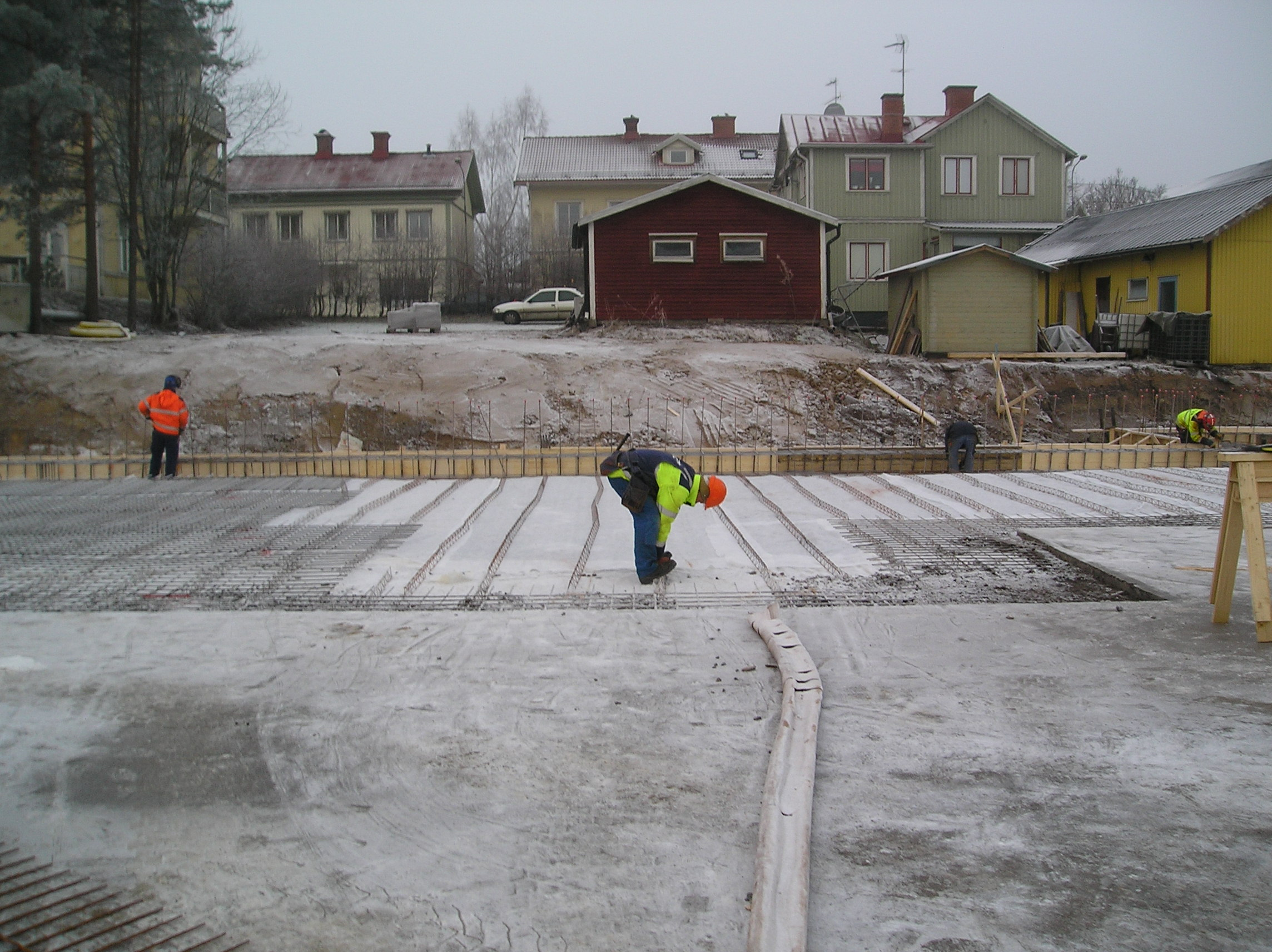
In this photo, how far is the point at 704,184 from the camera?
858 inches

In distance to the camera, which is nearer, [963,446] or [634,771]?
[634,771]

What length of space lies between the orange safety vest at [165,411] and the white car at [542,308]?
16.5 m

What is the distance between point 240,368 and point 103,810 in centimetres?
1260

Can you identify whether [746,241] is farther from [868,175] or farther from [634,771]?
[634,771]

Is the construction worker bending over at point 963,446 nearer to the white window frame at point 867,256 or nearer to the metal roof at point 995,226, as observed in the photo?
the white window frame at point 867,256

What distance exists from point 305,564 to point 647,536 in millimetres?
2443

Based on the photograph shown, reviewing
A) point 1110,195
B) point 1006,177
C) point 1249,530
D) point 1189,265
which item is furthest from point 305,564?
point 1110,195

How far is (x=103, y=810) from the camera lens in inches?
139

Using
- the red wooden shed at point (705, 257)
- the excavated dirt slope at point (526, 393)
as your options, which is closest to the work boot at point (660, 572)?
the excavated dirt slope at point (526, 393)

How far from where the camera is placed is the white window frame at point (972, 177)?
2800cm

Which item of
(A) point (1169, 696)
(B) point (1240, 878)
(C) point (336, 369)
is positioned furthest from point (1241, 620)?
(C) point (336, 369)

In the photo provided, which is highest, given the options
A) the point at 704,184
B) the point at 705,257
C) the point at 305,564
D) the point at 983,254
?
the point at 704,184

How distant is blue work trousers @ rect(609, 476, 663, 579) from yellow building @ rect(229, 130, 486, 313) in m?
26.4

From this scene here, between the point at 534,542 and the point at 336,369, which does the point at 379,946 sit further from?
the point at 336,369
